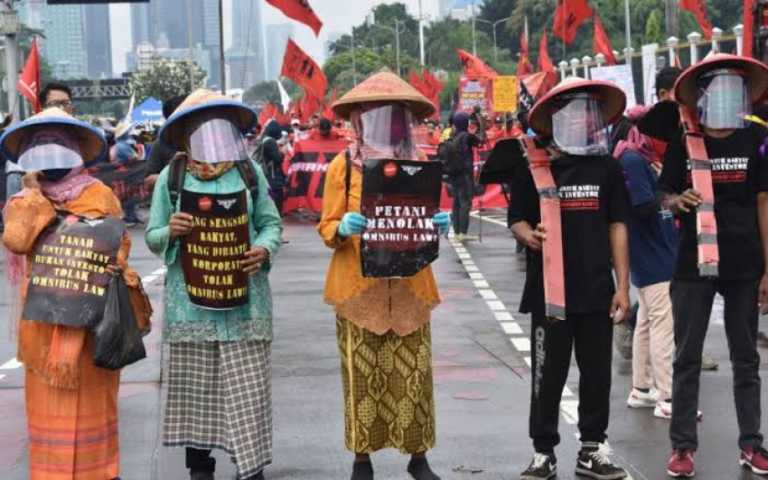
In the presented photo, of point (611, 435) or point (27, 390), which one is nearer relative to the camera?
point (27, 390)

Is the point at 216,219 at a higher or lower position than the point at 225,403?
higher

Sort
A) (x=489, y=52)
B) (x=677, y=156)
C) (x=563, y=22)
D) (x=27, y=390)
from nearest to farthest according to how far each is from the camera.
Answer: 1. (x=27, y=390)
2. (x=677, y=156)
3. (x=563, y=22)
4. (x=489, y=52)

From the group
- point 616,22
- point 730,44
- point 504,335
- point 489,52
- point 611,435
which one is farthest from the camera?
point 489,52

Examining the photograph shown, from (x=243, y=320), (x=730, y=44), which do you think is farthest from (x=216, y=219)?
(x=730, y=44)

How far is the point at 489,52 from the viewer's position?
11781cm

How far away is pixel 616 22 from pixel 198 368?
8486 centimetres

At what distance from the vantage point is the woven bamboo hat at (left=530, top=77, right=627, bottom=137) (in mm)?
7070

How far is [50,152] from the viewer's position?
6703mm

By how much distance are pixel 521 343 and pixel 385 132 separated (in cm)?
499

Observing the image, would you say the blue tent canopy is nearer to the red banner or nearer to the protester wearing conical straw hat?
the red banner

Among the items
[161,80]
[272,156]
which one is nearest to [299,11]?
[272,156]

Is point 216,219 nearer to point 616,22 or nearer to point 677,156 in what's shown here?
point 677,156

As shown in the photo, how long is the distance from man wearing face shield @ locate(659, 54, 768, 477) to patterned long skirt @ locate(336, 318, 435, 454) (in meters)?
1.26

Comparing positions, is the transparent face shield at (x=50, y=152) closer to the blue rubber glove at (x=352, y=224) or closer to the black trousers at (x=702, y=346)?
the blue rubber glove at (x=352, y=224)
